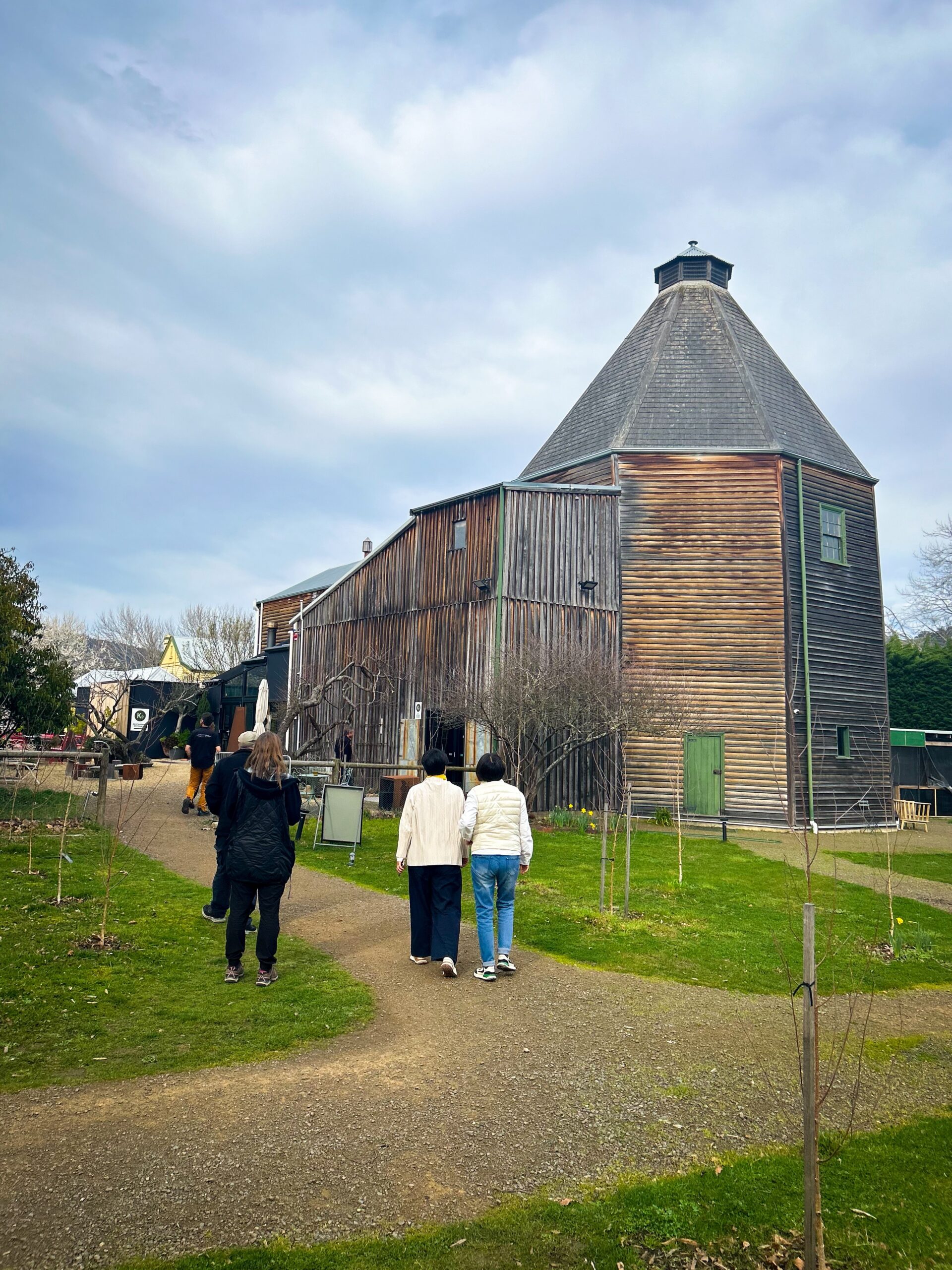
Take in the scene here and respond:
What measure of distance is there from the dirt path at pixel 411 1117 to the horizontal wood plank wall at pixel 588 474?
627 inches

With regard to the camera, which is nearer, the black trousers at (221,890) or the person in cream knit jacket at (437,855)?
the person in cream knit jacket at (437,855)

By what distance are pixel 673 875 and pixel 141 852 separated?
721 cm

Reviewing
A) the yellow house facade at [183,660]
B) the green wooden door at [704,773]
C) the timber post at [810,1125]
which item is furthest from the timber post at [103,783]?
the yellow house facade at [183,660]

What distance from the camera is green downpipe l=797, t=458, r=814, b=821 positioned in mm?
20031

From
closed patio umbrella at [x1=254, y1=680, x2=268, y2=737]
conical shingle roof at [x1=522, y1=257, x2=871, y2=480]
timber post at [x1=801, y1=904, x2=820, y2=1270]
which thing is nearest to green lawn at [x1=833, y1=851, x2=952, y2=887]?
conical shingle roof at [x1=522, y1=257, x2=871, y2=480]

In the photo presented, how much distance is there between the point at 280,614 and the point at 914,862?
31.0 m

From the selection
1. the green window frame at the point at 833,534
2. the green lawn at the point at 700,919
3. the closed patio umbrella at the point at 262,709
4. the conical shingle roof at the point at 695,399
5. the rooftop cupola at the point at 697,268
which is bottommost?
the green lawn at the point at 700,919

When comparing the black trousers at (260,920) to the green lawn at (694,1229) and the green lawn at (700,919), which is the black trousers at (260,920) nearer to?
the green lawn at (700,919)

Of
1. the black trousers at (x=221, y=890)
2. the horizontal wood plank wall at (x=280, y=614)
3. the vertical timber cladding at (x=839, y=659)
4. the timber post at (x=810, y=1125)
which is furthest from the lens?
the horizontal wood plank wall at (x=280, y=614)

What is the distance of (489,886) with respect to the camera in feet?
21.9

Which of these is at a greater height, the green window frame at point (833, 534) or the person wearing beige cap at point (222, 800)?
the green window frame at point (833, 534)

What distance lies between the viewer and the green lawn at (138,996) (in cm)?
485

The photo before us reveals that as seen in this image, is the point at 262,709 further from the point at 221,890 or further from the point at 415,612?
the point at 221,890

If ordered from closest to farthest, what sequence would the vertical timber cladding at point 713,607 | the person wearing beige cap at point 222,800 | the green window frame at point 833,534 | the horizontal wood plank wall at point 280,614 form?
the person wearing beige cap at point 222,800 → the vertical timber cladding at point 713,607 → the green window frame at point 833,534 → the horizontal wood plank wall at point 280,614
